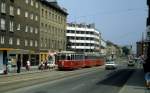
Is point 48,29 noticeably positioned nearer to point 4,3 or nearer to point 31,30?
point 31,30

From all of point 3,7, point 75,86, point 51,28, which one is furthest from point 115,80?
point 51,28

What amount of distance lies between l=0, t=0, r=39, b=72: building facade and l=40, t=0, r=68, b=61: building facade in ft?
11.0

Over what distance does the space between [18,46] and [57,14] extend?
29.1 meters

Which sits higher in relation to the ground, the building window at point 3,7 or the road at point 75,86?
the building window at point 3,7

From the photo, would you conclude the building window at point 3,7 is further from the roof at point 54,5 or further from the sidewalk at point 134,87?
the sidewalk at point 134,87

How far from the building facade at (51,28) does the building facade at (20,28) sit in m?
3.35

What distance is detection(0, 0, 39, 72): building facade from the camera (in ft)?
232

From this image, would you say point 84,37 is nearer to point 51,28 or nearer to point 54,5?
point 54,5

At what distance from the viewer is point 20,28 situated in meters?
79.1

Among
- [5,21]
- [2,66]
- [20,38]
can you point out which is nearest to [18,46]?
[20,38]

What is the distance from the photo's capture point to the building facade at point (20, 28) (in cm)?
7078

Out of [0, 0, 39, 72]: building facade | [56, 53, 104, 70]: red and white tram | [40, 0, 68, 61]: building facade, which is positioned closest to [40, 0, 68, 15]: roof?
[40, 0, 68, 61]: building facade

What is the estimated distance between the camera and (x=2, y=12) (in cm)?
6975

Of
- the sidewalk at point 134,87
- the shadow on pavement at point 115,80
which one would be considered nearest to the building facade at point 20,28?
the shadow on pavement at point 115,80
